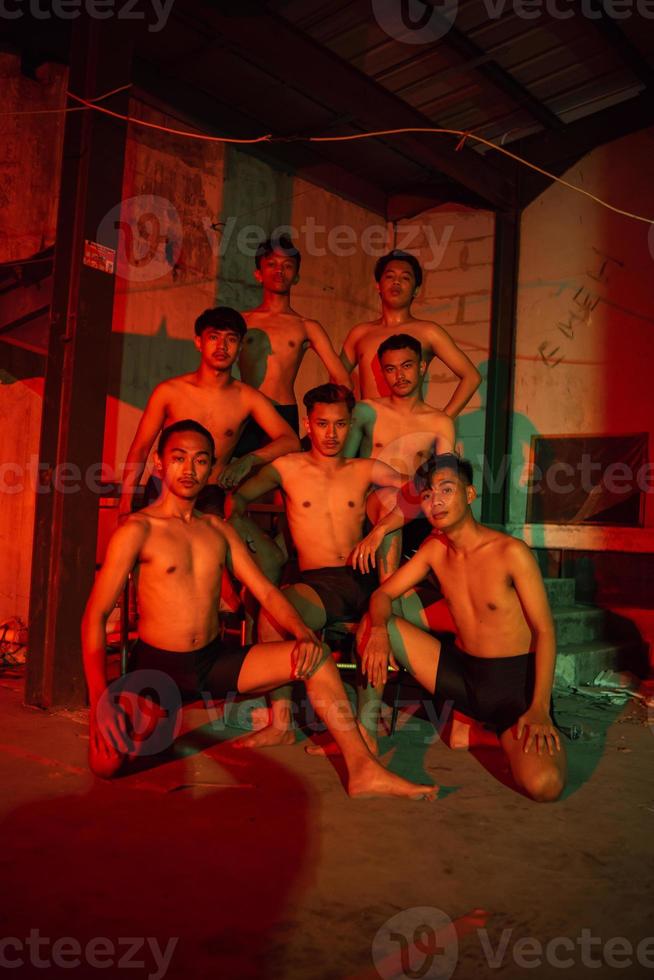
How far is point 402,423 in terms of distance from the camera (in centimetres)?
520

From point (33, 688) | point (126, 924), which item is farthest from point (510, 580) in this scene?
point (33, 688)

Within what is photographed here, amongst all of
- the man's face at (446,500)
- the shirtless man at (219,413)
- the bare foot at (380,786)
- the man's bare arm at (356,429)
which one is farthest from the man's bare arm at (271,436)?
the bare foot at (380,786)

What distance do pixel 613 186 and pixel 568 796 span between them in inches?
252

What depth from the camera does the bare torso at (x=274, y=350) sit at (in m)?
5.79

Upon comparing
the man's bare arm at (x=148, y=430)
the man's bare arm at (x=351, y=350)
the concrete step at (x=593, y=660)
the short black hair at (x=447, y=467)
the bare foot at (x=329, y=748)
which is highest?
the man's bare arm at (x=351, y=350)

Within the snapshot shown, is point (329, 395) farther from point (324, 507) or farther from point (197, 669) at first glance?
point (197, 669)

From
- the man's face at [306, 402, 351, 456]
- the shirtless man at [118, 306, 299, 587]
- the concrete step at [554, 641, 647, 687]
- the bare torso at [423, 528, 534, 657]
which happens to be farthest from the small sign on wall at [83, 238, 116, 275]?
the concrete step at [554, 641, 647, 687]

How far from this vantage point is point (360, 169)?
28.8 feet

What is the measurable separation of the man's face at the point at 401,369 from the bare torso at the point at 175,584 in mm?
1917

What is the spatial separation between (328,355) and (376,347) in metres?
0.38
